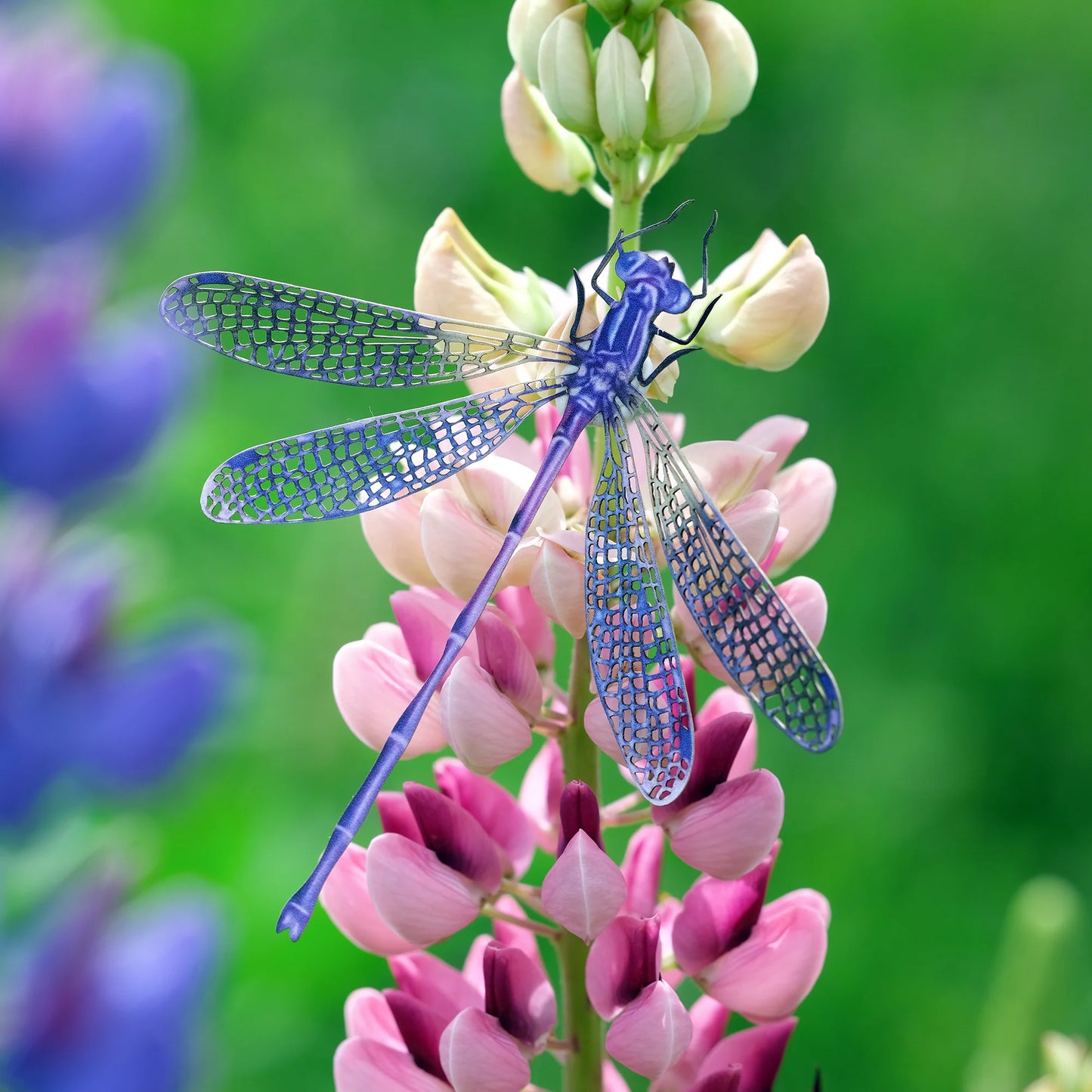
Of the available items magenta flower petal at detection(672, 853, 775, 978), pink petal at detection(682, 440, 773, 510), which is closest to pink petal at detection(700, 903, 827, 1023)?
magenta flower petal at detection(672, 853, 775, 978)

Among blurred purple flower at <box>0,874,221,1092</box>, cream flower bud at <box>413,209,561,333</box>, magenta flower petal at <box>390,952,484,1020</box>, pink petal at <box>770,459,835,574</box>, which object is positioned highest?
cream flower bud at <box>413,209,561,333</box>

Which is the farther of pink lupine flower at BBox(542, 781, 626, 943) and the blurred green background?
the blurred green background

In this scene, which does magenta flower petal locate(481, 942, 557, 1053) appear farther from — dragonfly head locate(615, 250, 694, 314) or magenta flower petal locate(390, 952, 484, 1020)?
dragonfly head locate(615, 250, 694, 314)

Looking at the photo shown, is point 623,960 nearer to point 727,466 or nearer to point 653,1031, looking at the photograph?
point 653,1031

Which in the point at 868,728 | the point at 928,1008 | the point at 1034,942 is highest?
the point at 1034,942

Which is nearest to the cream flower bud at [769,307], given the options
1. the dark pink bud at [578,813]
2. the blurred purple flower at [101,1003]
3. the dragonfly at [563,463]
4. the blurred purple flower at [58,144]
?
the dragonfly at [563,463]

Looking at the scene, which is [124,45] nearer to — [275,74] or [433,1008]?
[275,74]

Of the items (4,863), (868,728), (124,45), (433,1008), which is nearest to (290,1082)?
(4,863)
